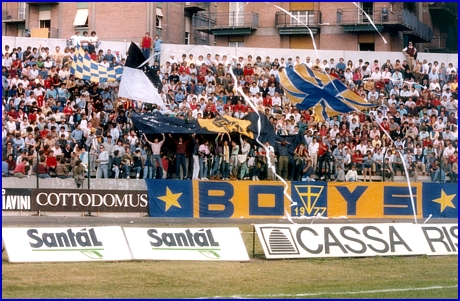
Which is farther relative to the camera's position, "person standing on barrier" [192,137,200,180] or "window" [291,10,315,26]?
"window" [291,10,315,26]

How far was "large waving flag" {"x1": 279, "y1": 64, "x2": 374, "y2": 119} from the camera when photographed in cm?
2438

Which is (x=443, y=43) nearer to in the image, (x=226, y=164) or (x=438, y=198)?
(x=438, y=198)

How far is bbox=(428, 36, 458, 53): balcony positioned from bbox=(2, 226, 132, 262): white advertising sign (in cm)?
3996

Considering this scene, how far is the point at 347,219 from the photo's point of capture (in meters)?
27.1

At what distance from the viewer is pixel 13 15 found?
6256 cm

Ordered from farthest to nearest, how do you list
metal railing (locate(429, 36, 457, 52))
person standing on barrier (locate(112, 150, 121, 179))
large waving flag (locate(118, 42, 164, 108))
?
metal railing (locate(429, 36, 457, 52)) → large waving flag (locate(118, 42, 164, 108)) → person standing on barrier (locate(112, 150, 121, 179))

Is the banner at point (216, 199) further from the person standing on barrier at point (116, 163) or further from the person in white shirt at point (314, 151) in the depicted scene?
the person in white shirt at point (314, 151)

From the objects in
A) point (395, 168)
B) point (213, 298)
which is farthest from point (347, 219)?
point (213, 298)

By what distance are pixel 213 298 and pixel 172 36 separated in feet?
135

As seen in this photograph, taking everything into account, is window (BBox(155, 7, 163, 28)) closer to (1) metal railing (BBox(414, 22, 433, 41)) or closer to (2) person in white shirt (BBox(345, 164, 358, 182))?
(1) metal railing (BBox(414, 22, 433, 41))

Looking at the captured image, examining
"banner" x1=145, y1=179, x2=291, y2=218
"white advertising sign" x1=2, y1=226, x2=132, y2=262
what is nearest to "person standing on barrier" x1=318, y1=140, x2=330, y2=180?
"banner" x1=145, y1=179, x2=291, y2=218

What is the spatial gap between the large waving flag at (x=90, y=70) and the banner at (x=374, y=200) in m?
9.67

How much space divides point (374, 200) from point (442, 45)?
90.2 feet

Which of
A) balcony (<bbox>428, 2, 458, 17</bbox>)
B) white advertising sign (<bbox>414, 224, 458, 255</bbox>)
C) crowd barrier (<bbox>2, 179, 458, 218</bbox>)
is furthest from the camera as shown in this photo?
balcony (<bbox>428, 2, 458, 17</bbox>)
